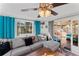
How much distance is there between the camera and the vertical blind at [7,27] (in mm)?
1997

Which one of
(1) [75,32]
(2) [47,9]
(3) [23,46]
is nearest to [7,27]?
(3) [23,46]

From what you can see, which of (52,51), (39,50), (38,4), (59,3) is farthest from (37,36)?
(59,3)

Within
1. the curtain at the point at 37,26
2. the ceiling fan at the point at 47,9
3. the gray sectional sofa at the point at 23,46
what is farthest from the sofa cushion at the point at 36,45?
the ceiling fan at the point at 47,9

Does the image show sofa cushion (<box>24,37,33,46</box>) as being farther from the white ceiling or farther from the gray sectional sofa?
the white ceiling

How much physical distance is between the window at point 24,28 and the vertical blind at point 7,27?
0.10 metres

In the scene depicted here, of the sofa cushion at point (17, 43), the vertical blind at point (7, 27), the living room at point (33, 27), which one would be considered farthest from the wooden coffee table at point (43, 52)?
the vertical blind at point (7, 27)

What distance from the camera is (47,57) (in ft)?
7.10

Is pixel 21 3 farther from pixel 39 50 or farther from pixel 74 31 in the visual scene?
pixel 74 31

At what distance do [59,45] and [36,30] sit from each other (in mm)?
495

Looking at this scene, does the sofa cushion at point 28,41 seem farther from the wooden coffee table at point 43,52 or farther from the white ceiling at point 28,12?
the white ceiling at point 28,12

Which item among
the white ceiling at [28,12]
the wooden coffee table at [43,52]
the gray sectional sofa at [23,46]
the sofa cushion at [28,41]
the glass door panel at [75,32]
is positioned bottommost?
the wooden coffee table at [43,52]

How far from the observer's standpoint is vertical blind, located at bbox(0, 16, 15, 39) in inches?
78.6

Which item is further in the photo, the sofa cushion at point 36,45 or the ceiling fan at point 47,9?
the sofa cushion at point 36,45

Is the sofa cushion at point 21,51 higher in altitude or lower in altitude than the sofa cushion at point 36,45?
lower
